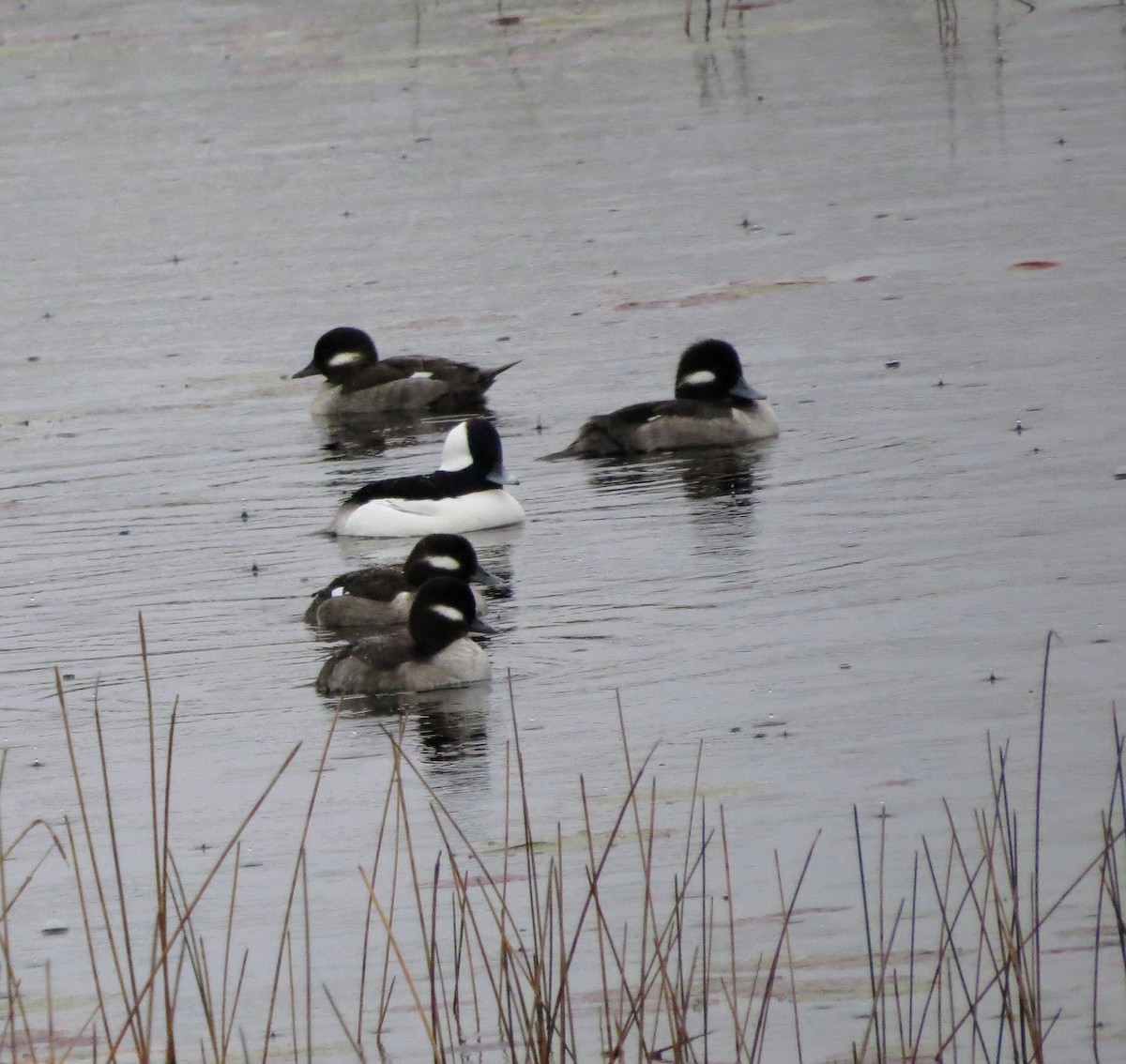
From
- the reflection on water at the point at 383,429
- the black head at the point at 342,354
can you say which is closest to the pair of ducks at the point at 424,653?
the reflection on water at the point at 383,429

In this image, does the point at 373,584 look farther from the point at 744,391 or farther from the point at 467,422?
the point at 744,391

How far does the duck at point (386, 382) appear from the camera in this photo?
16422 millimetres

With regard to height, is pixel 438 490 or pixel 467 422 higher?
pixel 467 422

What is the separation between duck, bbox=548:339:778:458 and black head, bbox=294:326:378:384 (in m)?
2.25

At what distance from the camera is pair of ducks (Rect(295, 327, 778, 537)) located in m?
13.5

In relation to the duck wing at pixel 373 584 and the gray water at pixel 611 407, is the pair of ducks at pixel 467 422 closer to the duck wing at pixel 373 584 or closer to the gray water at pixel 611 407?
the gray water at pixel 611 407

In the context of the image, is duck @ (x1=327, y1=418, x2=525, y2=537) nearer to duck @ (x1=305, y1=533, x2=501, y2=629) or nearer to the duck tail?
duck @ (x1=305, y1=533, x2=501, y2=629)

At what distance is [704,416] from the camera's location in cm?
1499

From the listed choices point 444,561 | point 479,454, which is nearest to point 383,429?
point 479,454

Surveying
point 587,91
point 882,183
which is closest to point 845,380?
point 882,183

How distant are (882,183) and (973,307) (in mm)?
5224

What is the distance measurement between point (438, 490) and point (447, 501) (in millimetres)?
122

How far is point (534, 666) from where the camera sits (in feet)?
34.6

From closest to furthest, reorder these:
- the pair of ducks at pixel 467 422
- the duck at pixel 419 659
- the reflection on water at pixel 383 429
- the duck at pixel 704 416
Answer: the duck at pixel 419 659 < the pair of ducks at pixel 467 422 < the duck at pixel 704 416 < the reflection on water at pixel 383 429
